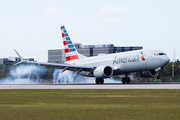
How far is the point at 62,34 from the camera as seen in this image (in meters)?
68.4

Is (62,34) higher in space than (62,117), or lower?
higher

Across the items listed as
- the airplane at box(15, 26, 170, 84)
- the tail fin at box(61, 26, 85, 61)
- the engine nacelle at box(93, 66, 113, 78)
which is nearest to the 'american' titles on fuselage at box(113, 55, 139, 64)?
the airplane at box(15, 26, 170, 84)

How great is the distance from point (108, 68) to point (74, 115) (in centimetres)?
4020

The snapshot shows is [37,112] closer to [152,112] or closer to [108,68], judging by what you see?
[152,112]

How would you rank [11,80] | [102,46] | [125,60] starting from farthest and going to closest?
[102,46]
[11,80]
[125,60]

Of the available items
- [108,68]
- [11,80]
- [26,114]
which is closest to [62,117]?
→ [26,114]

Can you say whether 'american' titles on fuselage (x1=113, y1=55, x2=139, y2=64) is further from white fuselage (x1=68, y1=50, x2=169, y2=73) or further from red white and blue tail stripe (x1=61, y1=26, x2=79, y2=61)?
red white and blue tail stripe (x1=61, y1=26, x2=79, y2=61)

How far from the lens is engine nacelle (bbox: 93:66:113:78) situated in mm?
53419

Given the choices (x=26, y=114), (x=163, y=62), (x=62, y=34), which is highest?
(x=62, y=34)

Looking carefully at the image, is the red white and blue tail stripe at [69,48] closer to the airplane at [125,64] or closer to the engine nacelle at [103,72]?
the airplane at [125,64]

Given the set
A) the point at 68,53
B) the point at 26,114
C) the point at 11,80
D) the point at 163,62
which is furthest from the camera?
the point at 11,80

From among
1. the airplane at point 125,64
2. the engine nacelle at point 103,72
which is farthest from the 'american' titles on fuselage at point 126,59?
the engine nacelle at point 103,72

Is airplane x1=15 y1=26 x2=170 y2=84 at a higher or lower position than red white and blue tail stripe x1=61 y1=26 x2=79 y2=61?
lower

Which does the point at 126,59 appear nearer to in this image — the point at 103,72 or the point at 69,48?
the point at 103,72
